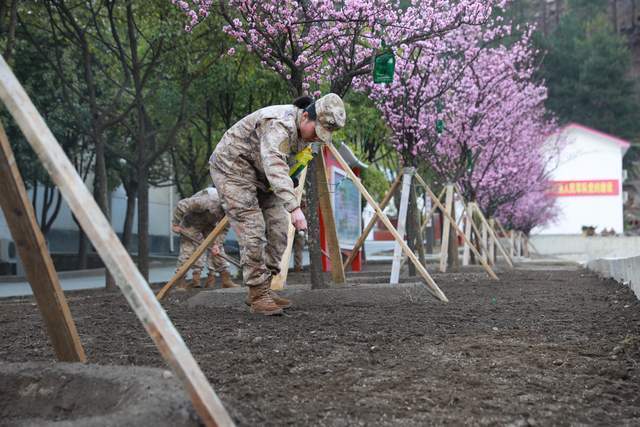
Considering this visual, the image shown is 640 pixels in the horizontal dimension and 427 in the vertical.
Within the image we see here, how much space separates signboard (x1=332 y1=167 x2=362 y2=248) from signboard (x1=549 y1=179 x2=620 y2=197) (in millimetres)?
43368

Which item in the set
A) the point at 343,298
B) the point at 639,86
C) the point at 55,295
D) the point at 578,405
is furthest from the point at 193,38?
the point at 639,86

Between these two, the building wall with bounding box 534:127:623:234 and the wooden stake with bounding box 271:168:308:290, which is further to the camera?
the building wall with bounding box 534:127:623:234

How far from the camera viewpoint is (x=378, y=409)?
10.9ft

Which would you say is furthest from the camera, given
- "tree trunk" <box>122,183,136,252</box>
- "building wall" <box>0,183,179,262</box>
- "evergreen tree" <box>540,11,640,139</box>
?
"evergreen tree" <box>540,11,640,139</box>

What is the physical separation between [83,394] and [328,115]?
3421 mm

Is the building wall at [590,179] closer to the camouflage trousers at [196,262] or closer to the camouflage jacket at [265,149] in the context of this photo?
the camouflage trousers at [196,262]

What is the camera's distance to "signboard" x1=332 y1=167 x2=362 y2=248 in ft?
52.9

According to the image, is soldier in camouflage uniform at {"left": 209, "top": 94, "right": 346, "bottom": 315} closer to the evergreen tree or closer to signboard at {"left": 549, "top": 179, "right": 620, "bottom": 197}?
signboard at {"left": 549, "top": 179, "right": 620, "bottom": 197}

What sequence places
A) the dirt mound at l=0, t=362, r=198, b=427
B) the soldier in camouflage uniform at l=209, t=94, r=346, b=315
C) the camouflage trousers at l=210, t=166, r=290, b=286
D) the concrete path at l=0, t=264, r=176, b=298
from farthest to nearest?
1. the concrete path at l=0, t=264, r=176, b=298
2. the camouflage trousers at l=210, t=166, r=290, b=286
3. the soldier in camouflage uniform at l=209, t=94, r=346, b=315
4. the dirt mound at l=0, t=362, r=198, b=427

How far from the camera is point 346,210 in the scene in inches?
679

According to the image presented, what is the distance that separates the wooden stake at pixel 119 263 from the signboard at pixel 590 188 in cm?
5850

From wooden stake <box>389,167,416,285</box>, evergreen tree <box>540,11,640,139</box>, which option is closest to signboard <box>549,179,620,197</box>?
evergreen tree <box>540,11,640,139</box>

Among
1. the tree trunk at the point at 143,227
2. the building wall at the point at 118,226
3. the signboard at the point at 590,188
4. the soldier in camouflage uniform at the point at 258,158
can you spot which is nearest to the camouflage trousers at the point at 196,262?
the tree trunk at the point at 143,227

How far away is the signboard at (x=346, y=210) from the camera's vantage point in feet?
52.9
